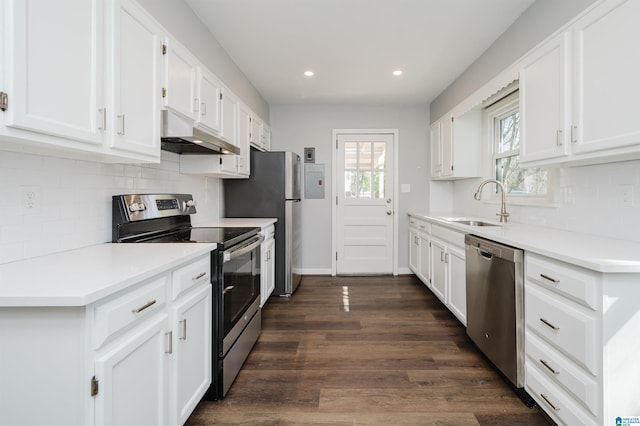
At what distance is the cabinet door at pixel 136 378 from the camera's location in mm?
1020

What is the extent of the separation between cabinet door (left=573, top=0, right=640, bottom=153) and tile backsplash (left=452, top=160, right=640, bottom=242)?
341 mm

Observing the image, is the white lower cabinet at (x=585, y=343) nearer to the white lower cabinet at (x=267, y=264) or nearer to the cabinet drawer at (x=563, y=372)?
the cabinet drawer at (x=563, y=372)

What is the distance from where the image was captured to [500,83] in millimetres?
2719

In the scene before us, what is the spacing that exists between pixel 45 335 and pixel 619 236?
2599 mm

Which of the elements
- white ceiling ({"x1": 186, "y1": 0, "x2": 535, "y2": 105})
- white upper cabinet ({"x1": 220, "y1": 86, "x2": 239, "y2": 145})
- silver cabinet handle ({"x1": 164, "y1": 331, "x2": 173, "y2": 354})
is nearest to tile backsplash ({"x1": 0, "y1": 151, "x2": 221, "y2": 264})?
silver cabinet handle ({"x1": 164, "y1": 331, "x2": 173, "y2": 354})

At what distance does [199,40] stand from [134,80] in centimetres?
116

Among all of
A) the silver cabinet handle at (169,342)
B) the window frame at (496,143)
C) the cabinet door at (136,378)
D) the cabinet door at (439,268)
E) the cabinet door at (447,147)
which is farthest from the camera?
the cabinet door at (447,147)

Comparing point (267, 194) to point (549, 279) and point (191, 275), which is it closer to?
point (191, 275)

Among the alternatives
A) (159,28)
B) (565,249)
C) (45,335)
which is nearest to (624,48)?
(565,249)

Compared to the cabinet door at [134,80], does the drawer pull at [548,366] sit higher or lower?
lower

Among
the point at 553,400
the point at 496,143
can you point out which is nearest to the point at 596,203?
the point at 553,400

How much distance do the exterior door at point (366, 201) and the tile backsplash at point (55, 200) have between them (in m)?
3.02

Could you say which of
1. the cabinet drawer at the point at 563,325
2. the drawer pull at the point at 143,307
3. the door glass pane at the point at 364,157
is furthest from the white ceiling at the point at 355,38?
the drawer pull at the point at 143,307

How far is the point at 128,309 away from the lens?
44.0 inches
